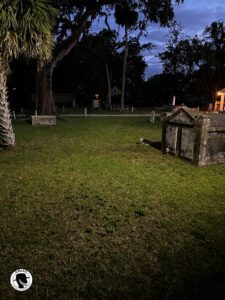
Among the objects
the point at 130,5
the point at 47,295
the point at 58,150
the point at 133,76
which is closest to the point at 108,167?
the point at 58,150

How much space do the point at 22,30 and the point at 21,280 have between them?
7332 millimetres

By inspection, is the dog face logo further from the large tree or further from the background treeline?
the background treeline

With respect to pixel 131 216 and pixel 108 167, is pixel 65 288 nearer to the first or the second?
pixel 131 216

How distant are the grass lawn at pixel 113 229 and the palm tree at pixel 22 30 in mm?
3399

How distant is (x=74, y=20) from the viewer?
20734 mm

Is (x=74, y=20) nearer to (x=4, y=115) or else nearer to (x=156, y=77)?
(x=4, y=115)

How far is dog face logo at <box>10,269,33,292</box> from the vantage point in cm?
283

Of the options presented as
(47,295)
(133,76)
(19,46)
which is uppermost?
(133,76)

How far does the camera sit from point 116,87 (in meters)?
54.3

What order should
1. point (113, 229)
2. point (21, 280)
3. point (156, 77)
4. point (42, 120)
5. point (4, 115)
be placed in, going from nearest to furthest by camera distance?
point (21, 280) → point (113, 229) → point (4, 115) → point (42, 120) → point (156, 77)

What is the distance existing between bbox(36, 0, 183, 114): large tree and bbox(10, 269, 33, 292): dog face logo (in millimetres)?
18020

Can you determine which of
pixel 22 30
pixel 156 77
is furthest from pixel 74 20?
pixel 156 77

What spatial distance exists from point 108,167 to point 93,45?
29450 millimetres

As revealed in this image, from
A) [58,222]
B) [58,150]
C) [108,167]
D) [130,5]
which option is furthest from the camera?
[130,5]
